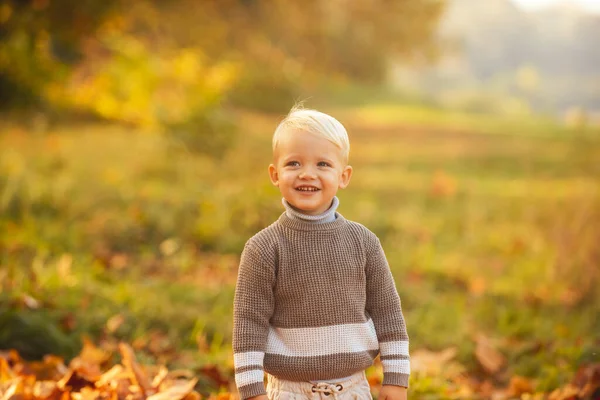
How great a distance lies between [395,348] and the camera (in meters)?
2.17

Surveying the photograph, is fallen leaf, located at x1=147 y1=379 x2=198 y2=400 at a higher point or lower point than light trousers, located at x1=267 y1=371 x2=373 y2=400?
lower

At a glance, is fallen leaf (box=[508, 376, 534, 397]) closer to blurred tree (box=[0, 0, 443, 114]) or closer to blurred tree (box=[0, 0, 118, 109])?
blurred tree (box=[0, 0, 443, 114])

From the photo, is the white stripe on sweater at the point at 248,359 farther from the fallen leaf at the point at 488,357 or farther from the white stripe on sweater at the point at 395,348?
the fallen leaf at the point at 488,357

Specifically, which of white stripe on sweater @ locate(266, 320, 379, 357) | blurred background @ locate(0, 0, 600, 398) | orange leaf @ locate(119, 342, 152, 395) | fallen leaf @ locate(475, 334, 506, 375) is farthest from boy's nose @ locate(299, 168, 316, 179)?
fallen leaf @ locate(475, 334, 506, 375)

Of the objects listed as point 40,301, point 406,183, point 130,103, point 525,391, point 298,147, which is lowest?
point 525,391

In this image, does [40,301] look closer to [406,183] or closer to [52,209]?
[52,209]

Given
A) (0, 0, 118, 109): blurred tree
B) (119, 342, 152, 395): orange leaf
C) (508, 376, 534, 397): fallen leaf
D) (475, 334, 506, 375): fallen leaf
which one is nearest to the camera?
(119, 342, 152, 395): orange leaf

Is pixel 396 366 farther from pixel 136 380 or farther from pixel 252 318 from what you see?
pixel 136 380

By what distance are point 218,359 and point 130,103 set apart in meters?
5.62

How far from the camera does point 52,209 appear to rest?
19.4ft

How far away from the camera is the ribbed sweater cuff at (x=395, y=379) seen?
215 cm

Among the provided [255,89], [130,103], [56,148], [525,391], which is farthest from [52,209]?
[525,391]

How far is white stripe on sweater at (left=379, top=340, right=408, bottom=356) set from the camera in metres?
2.17

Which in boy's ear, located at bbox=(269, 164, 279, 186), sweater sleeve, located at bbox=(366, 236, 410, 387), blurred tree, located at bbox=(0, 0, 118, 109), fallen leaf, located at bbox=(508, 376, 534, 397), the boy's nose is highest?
blurred tree, located at bbox=(0, 0, 118, 109)
